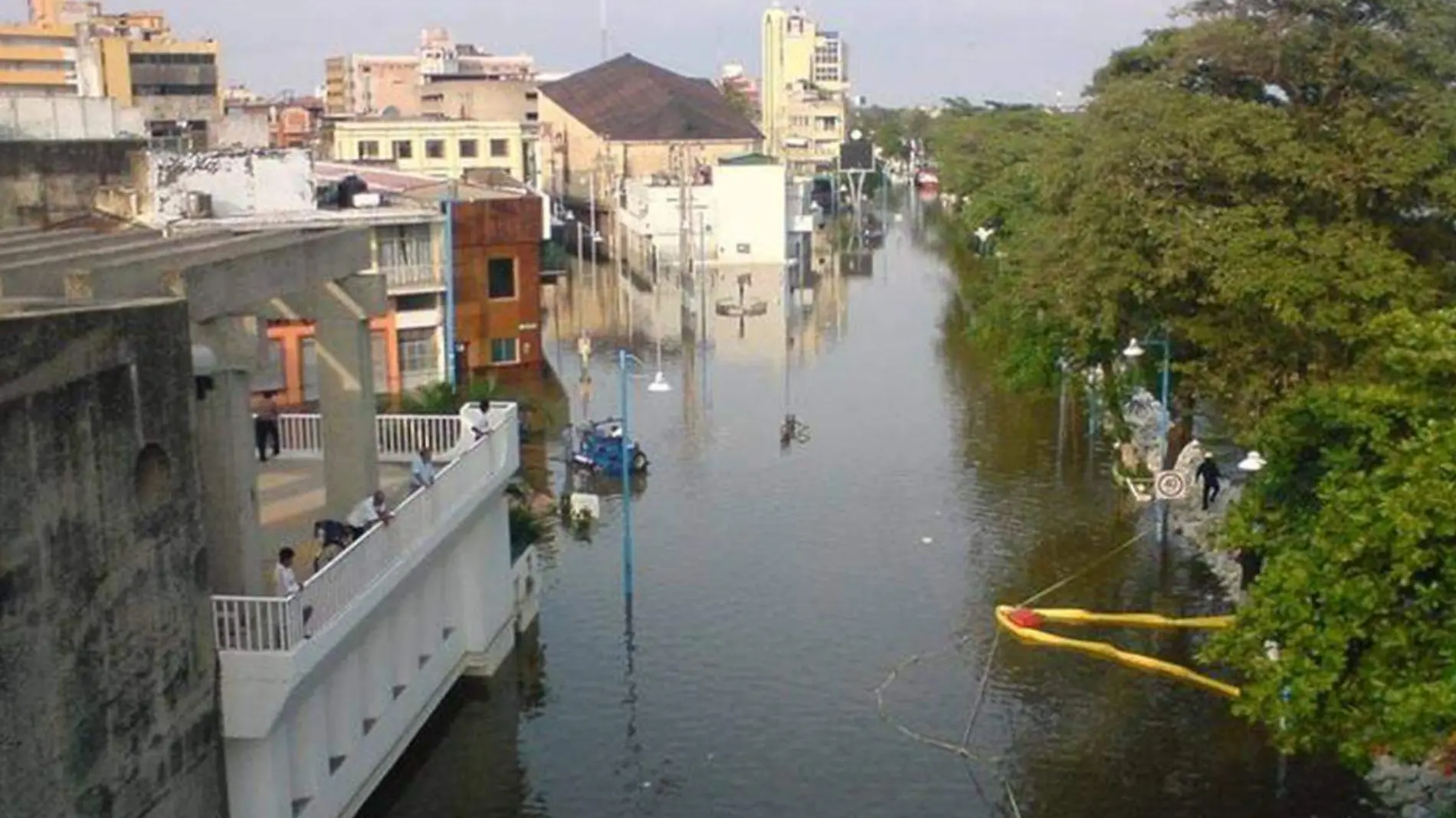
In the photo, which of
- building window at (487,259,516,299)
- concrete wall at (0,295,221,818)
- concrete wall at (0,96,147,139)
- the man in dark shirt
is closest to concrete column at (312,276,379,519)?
concrete wall at (0,295,221,818)

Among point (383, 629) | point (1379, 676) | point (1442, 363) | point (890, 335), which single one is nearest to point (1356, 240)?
point (1442, 363)

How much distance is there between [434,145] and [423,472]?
7294 centimetres

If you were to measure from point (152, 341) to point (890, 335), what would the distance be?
158ft

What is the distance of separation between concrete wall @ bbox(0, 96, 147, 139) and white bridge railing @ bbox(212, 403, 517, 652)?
48.9 feet

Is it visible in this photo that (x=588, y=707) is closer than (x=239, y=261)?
No

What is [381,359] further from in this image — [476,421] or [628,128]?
[628,128]

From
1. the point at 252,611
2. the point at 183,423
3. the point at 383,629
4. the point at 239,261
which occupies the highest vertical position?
the point at 239,261

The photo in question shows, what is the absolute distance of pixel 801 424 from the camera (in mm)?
42750

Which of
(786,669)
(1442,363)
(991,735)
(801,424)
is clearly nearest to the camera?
(1442,363)

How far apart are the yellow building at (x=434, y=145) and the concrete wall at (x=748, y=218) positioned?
12.4m

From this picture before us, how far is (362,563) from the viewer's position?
17.9 metres

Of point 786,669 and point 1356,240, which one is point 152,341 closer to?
point 786,669

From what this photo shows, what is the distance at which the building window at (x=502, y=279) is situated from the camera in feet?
165

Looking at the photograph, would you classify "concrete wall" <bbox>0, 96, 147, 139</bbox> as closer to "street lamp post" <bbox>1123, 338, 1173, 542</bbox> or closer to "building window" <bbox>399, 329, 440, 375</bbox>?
"building window" <bbox>399, 329, 440, 375</bbox>
